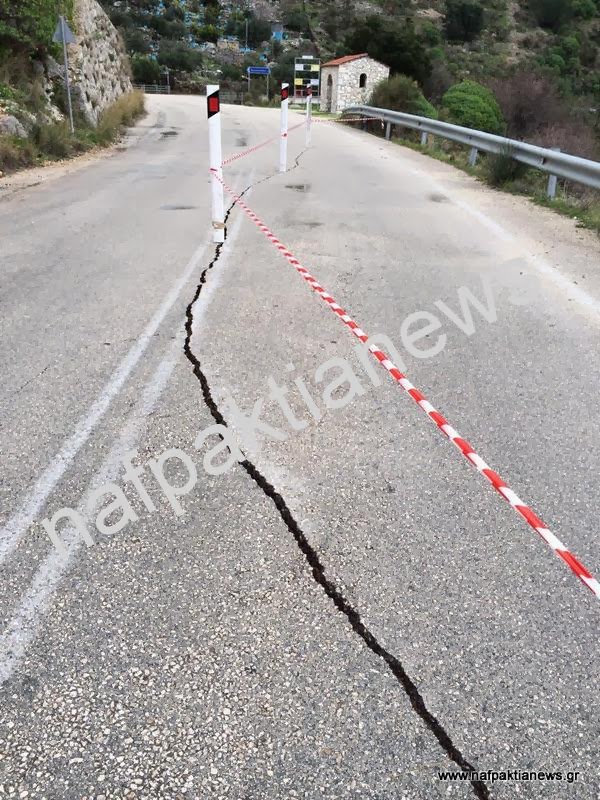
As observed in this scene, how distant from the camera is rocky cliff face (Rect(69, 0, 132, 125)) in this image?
65.5 ft

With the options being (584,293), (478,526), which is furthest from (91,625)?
(584,293)

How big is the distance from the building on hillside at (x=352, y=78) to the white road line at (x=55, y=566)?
43.4 metres

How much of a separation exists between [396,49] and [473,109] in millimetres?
23434

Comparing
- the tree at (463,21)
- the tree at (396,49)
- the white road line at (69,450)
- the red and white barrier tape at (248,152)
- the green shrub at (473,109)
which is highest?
the tree at (463,21)

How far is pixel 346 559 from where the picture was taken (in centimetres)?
290

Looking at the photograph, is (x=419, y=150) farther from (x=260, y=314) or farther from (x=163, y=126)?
(x=260, y=314)

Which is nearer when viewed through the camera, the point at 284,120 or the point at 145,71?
the point at 284,120

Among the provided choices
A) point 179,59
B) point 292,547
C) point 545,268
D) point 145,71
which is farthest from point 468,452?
point 179,59

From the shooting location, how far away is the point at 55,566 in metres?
2.81

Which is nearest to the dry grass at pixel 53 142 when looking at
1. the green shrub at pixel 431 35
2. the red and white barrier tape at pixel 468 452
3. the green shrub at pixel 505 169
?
the green shrub at pixel 505 169

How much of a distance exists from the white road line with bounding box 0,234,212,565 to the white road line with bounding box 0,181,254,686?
185mm

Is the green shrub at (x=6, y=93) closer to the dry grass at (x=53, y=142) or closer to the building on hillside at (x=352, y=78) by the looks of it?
the dry grass at (x=53, y=142)

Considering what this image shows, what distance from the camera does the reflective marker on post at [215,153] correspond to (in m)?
7.61

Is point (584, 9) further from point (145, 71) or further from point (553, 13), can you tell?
point (145, 71)
